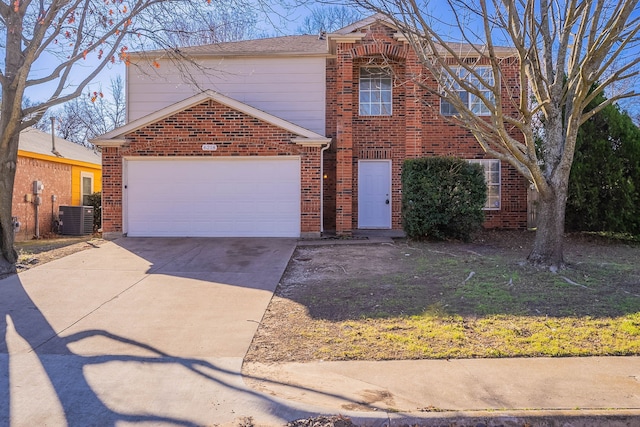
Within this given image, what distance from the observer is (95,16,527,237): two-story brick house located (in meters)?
12.5

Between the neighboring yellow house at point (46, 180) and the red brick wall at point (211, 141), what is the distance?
4.41m

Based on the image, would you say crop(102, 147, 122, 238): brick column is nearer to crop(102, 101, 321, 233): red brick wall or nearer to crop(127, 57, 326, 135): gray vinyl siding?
crop(102, 101, 321, 233): red brick wall

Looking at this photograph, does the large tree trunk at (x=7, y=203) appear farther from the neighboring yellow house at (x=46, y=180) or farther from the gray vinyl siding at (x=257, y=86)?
the neighboring yellow house at (x=46, y=180)

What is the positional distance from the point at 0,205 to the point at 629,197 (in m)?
14.2

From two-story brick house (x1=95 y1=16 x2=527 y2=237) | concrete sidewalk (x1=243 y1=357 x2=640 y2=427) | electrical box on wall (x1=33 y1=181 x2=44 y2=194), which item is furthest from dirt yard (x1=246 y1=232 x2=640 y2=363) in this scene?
electrical box on wall (x1=33 y1=181 x2=44 y2=194)

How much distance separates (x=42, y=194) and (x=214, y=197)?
8.90m

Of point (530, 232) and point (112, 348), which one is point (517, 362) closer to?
point (112, 348)

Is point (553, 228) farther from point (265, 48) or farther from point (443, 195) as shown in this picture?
point (265, 48)

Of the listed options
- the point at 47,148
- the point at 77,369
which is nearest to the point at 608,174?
the point at 77,369

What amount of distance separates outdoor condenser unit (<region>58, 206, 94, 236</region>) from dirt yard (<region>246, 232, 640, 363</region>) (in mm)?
11436

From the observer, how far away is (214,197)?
41.5 feet

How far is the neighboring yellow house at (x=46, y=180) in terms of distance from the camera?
1623cm

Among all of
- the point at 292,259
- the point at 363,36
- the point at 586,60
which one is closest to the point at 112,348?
the point at 292,259

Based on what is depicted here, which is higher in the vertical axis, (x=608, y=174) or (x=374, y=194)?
(x=608, y=174)
